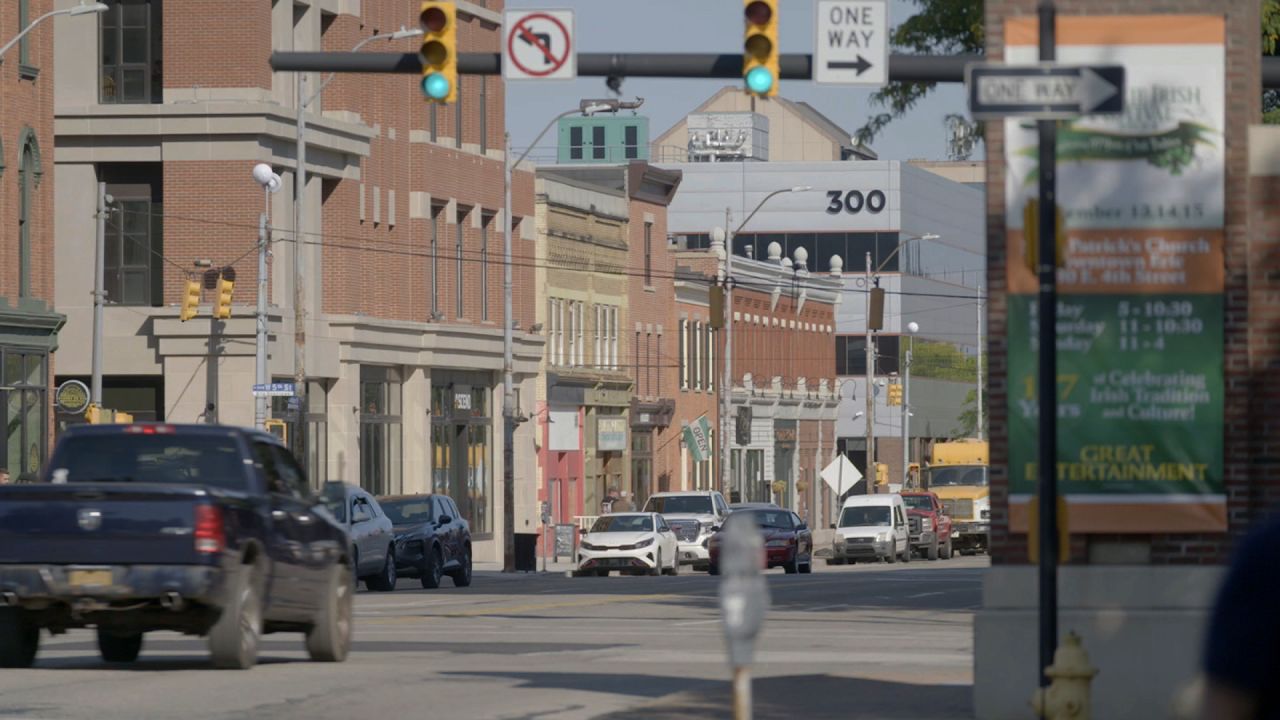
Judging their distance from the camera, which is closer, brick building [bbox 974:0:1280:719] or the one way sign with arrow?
brick building [bbox 974:0:1280:719]

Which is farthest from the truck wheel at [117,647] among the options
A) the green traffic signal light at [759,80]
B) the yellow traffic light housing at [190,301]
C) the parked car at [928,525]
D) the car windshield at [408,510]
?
the parked car at [928,525]

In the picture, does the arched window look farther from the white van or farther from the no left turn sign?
the no left turn sign

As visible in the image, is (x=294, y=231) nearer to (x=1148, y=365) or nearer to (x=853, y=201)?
(x=1148, y=365)

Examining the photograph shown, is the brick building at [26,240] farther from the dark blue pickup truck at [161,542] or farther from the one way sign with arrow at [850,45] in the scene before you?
the one way sign with arrow at [850,45]

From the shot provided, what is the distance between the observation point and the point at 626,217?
7481 cm

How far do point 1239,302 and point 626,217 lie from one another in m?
61.0

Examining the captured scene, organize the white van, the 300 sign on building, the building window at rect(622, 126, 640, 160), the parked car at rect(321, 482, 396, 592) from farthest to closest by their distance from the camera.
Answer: the building window at rect(622, 126, 640, 160) → the 300 sign on building → the white van → the parked car at rect(321, 482, 396, 592)

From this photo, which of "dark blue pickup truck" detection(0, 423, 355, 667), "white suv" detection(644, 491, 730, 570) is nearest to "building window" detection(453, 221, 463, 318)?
"white suv" detection(644, 491, 730, 570)

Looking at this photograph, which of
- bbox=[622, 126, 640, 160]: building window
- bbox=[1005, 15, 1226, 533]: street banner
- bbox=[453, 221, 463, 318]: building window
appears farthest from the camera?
bbox=[622, 126, 640, 160]: building window

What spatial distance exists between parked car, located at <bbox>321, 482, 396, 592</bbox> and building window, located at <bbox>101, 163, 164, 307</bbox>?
1480 cm

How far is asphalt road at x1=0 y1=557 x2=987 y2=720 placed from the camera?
15.0 meters

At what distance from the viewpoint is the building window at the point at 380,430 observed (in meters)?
57.1

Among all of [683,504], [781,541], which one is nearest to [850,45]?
[781,541]

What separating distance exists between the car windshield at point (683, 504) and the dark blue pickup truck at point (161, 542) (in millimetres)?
36355
